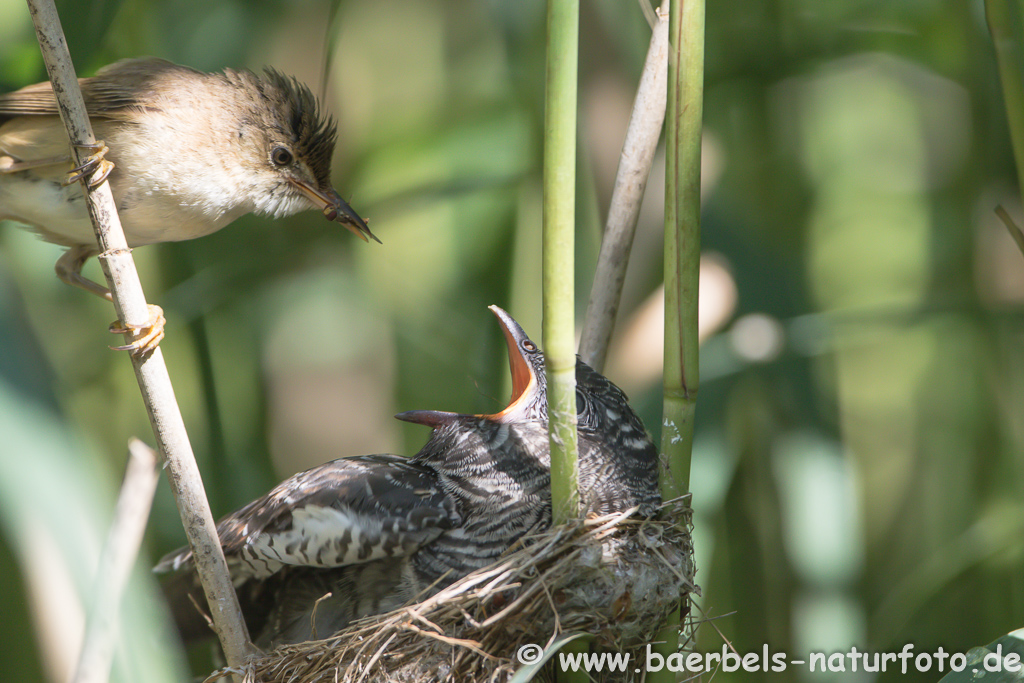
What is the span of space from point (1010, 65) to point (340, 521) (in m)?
1.14

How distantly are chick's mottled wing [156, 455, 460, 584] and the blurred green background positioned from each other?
72cm

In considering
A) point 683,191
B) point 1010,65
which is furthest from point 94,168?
point 1010,65

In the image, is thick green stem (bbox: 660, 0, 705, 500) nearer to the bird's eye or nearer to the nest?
the nest

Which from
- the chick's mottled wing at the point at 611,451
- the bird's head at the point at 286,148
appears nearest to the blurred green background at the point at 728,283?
the chick's mottled wing at the point at 611,451

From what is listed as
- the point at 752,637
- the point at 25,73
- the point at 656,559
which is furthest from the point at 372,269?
the point at 752,637

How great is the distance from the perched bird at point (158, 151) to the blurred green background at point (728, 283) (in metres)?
0.69

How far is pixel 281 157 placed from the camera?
4.04ft

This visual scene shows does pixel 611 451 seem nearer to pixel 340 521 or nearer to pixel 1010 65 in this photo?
pixel 340 521

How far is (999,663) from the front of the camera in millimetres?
803

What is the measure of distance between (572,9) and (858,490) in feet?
5.22

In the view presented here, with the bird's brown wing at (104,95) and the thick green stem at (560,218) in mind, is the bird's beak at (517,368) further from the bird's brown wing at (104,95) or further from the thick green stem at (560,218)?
the bird's brown wing at (104,95)

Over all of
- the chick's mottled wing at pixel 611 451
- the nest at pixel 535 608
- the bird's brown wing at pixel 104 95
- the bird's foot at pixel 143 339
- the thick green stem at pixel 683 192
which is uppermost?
the bird's brown wing at pixel 104 95

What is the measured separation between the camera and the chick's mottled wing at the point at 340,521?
3.70ft

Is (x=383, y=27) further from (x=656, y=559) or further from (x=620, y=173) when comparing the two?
(x=656, y=559)
